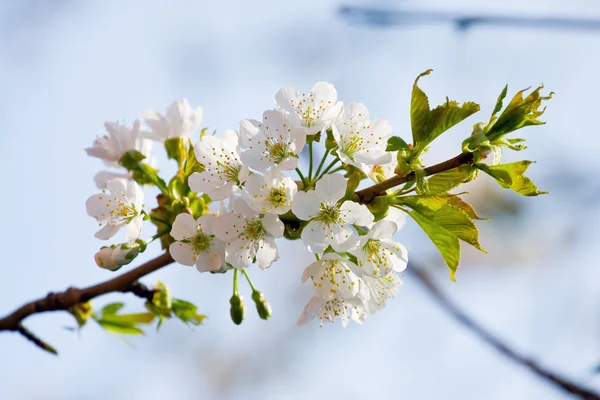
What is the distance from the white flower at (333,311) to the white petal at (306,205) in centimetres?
31

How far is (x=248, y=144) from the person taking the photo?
146cm

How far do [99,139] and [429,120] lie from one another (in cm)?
110

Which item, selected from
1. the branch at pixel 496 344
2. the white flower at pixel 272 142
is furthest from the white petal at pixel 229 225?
the branch at pixel 496 344

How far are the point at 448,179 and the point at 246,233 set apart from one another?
475 mm

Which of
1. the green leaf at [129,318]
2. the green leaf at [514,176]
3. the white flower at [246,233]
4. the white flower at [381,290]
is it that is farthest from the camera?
the green leaf at [129,318]

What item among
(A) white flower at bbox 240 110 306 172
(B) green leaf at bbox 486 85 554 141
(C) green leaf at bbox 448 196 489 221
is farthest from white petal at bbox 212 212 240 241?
(B) green leaf at bbox 486 85 554 141

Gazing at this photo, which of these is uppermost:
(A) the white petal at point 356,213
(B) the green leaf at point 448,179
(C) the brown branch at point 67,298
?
(B) the green leaf at point 448,179

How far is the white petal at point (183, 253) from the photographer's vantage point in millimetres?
1428

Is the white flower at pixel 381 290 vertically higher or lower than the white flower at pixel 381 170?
lower

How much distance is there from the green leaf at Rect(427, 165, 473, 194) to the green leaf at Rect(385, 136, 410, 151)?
113mm

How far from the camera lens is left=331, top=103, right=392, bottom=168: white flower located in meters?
1.44

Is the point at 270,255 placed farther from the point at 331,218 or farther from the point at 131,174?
the point at 131,174

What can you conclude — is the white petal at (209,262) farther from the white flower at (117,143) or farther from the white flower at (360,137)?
the white flower at (117,143)

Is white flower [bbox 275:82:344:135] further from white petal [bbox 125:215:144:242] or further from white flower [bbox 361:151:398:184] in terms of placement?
white petal [bbox 125:215:144:242]
